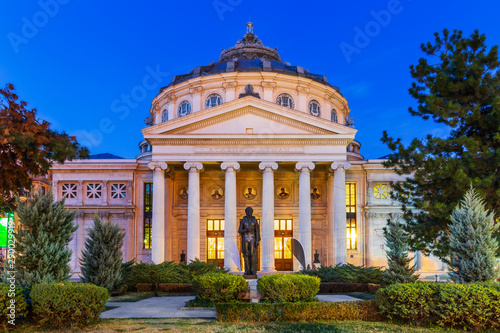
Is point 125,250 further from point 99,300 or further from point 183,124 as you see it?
point 99,300

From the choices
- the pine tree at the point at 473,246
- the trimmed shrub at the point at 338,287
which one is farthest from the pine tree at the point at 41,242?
the trimmed shrub at the point at 338,287

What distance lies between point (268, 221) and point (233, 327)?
22.9 metres

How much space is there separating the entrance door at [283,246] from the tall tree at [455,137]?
20360 mm

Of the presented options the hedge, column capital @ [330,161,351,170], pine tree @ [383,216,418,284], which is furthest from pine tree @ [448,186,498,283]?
column capital @ [330,161,351,170]

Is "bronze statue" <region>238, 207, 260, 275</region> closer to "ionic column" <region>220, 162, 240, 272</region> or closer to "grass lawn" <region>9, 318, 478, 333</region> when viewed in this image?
"grass lawn" <region>9, 318, 478, 333</region>

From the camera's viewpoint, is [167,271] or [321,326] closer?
[321,326]

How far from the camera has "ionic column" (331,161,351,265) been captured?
120ft

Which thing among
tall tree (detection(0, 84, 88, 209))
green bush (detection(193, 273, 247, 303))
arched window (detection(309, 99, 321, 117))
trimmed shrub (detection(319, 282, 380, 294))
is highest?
arched window (detection(309, 99, 321, 117))

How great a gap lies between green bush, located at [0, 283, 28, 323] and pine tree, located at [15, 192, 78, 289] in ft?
5.42

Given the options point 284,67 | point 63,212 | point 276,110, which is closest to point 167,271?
point 63,212

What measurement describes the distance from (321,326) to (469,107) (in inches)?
493

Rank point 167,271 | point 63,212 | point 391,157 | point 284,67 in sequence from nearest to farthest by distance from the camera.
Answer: point 63,212 → point 391,157 → point 167,271 → point 284,67

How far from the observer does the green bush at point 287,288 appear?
15.8m

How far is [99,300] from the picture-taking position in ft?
45.0
